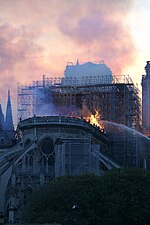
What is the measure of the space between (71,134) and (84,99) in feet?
77.0

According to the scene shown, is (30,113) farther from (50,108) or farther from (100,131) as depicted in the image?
(100,131)

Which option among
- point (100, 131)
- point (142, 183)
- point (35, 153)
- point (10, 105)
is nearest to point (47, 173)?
Answer: point (35, 153)

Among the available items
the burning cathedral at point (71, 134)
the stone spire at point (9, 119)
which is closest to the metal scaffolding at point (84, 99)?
the burning cathedral at point (71, 134)

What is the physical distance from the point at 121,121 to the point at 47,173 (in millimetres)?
26799

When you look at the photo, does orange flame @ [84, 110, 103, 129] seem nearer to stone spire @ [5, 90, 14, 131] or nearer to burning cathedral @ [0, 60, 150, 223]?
burning cathedral @ [0, 60, 150, 223]

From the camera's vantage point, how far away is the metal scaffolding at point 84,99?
10994 centimetres

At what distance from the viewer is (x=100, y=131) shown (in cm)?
9819

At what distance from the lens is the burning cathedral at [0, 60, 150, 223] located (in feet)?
279

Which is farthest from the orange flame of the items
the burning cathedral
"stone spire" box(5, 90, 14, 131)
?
"stone spire" box(5, 90, 14, 131)

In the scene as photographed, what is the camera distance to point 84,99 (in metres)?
113

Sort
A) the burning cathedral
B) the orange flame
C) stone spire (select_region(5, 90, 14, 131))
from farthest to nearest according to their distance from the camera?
stone spire (select_region(5, 90, 14, 131))
the orange flame
the burning cathedral

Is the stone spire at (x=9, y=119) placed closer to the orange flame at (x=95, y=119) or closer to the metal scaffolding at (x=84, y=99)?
the metal scaffolding at (x=84, y=99)

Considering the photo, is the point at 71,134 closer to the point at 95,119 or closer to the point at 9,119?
the point at 95,119

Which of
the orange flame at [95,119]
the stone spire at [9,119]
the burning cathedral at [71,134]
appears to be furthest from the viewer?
the stone spire at [9,119]
